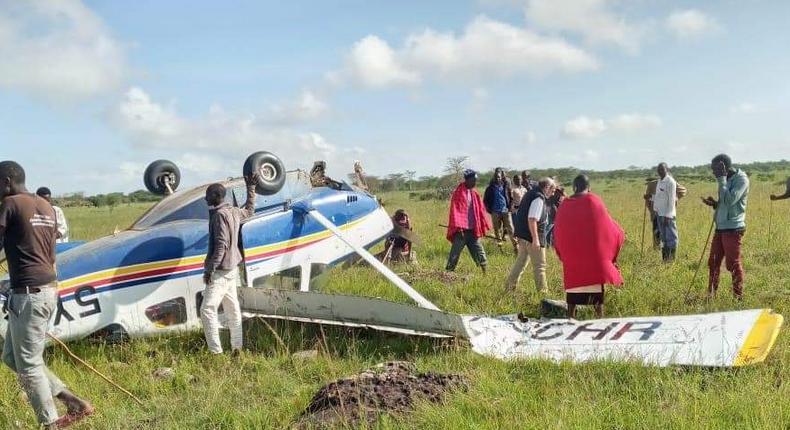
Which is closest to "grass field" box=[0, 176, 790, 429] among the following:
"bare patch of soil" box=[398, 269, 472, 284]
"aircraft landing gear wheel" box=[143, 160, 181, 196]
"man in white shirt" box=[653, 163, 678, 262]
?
"bare patch of soil" box=[398, 269, 472, 284]

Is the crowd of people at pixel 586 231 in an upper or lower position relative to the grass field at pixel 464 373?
upper

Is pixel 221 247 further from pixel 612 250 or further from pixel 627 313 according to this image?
pixel 627 313

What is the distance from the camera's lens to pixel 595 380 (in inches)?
188

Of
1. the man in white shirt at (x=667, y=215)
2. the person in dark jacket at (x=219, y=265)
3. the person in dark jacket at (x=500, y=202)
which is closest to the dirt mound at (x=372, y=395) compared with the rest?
the person in dark jacket at (x=219, y=265)

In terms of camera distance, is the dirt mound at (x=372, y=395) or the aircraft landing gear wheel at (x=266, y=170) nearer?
the dirt mound at (x=372, y=395)

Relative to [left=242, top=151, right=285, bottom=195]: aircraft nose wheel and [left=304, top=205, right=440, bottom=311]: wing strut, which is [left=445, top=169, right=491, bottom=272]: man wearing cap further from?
[left=242, top=151, right=285, bottom=195]: aircraft nose wheel

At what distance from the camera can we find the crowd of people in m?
6.57

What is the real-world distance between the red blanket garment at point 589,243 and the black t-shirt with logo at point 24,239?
4934 millimetres

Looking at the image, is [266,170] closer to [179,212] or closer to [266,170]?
[266,170]

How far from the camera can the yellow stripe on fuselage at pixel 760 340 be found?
4.88 meters

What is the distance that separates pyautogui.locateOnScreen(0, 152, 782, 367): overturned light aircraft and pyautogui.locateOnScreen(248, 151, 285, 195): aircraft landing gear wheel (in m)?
0.01

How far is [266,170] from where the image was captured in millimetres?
7238

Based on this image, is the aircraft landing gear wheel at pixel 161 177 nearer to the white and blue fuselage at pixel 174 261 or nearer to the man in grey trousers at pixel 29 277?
the white and blue fuselage at pixel 174 261

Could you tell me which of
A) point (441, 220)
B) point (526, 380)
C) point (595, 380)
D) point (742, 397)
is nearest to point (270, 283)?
point (526, 380)
